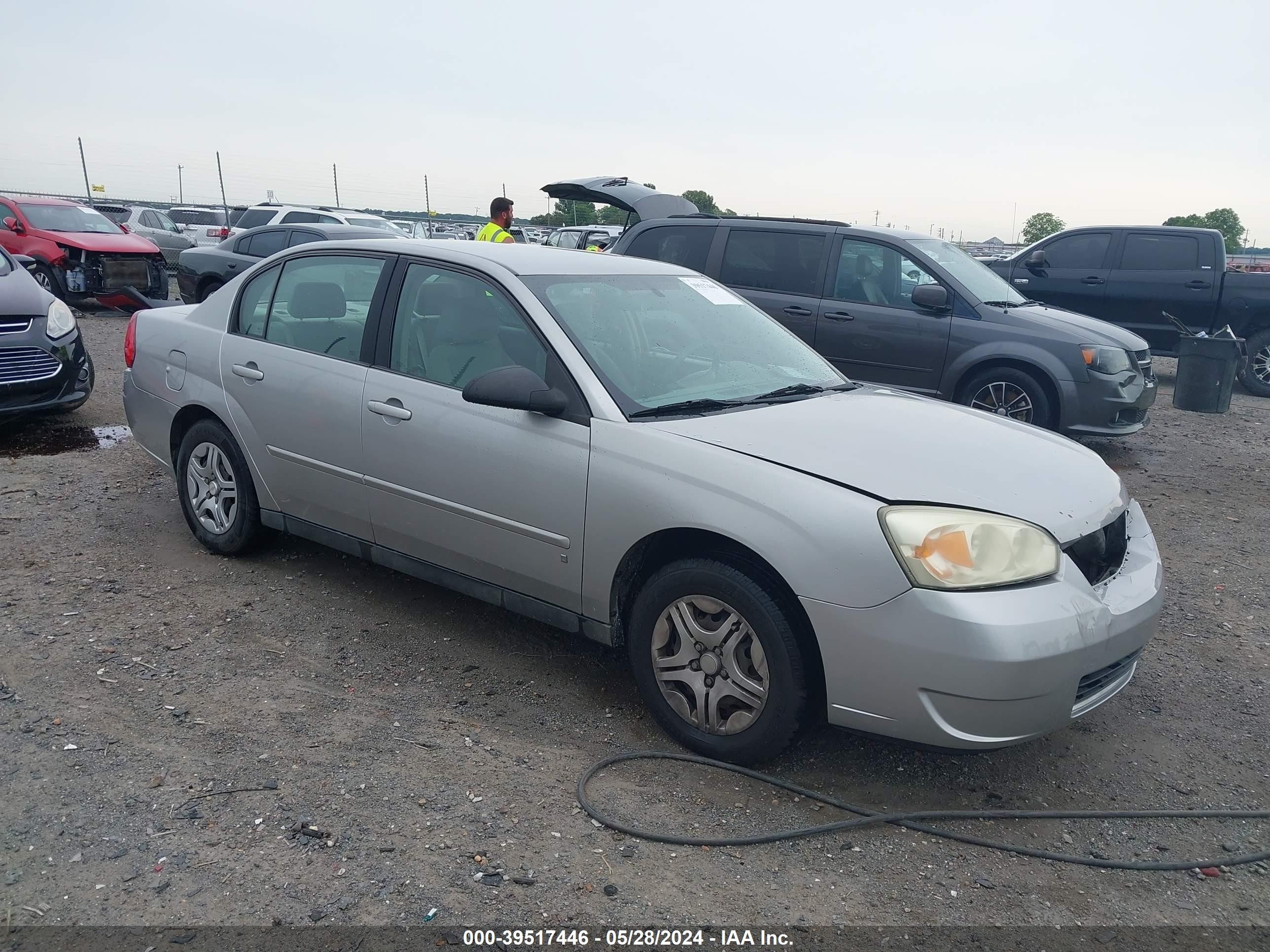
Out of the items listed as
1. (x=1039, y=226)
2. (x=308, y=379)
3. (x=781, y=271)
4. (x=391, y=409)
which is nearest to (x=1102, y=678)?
(x=391, y=409)

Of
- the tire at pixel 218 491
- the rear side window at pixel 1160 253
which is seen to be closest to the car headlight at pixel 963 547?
the tire at pixel 218 491

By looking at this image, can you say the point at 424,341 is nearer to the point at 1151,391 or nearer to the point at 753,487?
A: the point at 753,487

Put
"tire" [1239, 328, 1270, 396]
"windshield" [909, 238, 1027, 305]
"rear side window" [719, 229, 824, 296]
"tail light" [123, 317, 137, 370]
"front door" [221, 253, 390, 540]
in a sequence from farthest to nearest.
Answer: "tire" [1239, 328, 1270, 396]
"rear side window" [719, 229, 824, 296]
"windshield" [909, 238, 1027, 305]
"tail light" [123, 317, 137, 370]
"front door" [221, 253, 390, 540]

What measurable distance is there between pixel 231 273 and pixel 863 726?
39.4ft

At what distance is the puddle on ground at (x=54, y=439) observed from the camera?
7.24 metres

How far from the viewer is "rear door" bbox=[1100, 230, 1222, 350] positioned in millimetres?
12195

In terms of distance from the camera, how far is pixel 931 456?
11.1 feet

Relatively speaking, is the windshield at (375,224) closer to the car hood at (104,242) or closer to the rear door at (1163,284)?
the car hood at (104,242)

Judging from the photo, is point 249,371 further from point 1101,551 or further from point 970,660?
point 1101,551

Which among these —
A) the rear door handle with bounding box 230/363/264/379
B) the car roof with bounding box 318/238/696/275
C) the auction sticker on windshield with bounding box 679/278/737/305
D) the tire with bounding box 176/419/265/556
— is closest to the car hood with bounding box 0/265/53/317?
the tire with bounding box 176/419/265/556

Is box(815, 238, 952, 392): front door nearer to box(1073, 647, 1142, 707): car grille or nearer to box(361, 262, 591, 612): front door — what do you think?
box(361, 262, 591, 612): front door

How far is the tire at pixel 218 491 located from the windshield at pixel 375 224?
44.2ft

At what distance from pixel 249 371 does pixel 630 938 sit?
3.29 meters

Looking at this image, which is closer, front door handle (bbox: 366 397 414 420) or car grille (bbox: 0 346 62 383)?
front door handle (bbox: 366 397 414 420)
